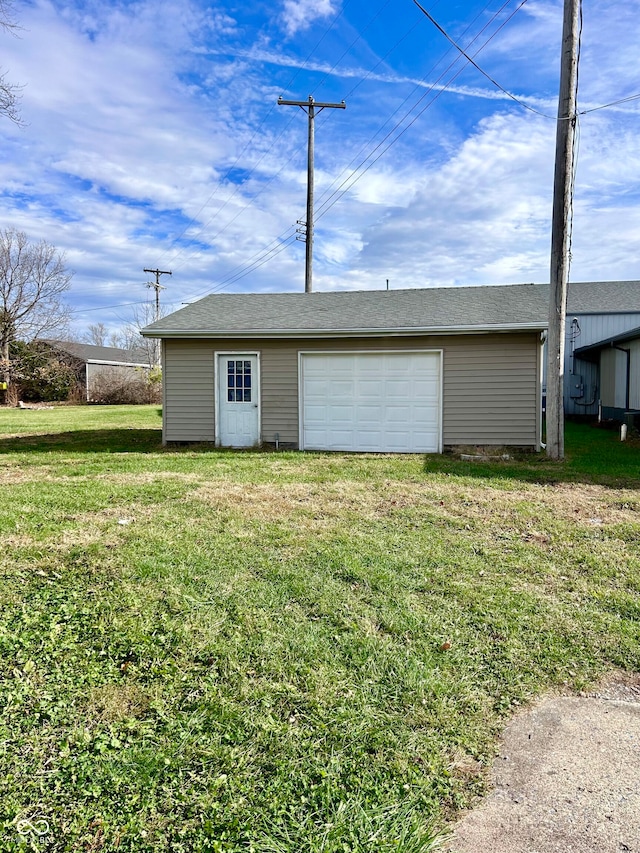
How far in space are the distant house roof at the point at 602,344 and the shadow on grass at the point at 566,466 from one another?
3.39 metres

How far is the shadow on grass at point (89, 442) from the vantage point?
10.4 meters

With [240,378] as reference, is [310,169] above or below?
above

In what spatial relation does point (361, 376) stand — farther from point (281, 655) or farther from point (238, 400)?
point (281, 655)

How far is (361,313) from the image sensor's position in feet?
36.5

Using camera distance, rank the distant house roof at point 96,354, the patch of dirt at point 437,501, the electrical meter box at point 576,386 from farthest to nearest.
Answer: the distant house roof at point 96,354, the electrical meter box at point 576,386, the patch of dirt at point 437,501

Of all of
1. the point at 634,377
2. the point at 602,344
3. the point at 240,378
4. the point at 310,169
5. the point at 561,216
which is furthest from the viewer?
the point at 310,169

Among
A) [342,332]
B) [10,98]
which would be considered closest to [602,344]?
[342,332]

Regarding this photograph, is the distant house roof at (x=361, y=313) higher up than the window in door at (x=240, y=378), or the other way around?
the distant house roof at (x=361, y=313)

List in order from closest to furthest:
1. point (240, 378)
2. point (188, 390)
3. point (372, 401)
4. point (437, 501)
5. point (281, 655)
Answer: point (281, 655) < point (437, 501) < point (372, 401) < point (240, 378) < point (188, 390)

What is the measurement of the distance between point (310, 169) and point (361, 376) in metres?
10.6

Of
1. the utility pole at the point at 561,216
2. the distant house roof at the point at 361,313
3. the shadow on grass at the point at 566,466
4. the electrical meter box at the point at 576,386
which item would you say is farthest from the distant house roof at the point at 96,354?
the utility pole at the point at 561,216

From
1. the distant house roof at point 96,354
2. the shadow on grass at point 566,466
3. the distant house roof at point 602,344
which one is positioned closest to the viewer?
the shadow on grass at point 566,466

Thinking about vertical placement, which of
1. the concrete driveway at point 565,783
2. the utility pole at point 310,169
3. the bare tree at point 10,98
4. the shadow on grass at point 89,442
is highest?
the utility pole at point 310,169

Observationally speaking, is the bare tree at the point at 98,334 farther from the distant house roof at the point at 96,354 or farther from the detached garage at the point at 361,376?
the detached garage at the point at 361,376
